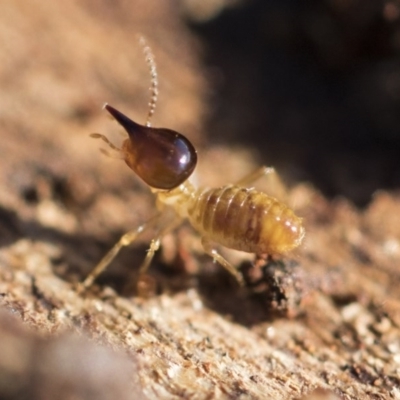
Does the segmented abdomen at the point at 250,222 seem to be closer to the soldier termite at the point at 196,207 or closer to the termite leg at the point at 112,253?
the soldier termite at the point at 196,207

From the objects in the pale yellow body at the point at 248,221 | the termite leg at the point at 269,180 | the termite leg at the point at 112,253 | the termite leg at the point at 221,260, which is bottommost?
the termite leg at the point at 112,253

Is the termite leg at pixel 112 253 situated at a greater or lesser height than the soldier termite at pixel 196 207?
lesser

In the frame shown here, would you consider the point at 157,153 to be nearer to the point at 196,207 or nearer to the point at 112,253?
the point at 196,207

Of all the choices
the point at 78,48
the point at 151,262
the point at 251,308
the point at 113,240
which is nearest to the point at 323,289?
the point at 251,308

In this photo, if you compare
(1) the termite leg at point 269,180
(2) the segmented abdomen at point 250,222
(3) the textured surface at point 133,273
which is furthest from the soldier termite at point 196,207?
(1) the termite leg at point 269,180

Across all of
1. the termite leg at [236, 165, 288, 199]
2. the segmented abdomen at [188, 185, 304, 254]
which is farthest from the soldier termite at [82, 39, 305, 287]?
Result: the termite leg at [236, 165, 288, 199]

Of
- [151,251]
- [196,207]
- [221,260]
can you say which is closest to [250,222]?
[221,260]

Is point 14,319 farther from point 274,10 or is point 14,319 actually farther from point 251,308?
point 274,10
